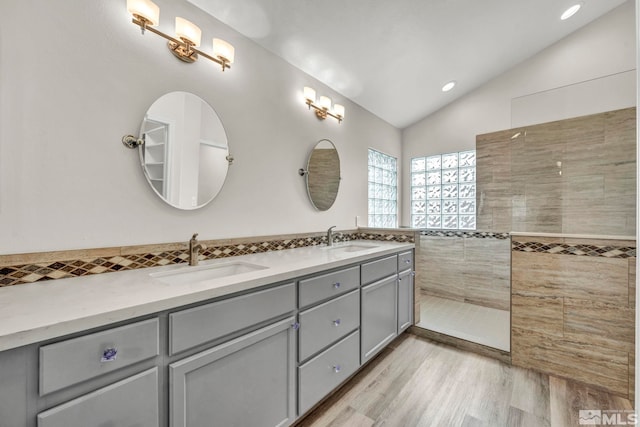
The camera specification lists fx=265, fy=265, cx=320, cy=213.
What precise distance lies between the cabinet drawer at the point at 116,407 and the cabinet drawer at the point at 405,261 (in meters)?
1.98

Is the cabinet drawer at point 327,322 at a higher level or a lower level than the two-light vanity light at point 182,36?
lower

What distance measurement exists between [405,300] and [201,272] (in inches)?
73.3

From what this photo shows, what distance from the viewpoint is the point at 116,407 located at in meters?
0.83

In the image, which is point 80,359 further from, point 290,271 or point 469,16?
point 469,16

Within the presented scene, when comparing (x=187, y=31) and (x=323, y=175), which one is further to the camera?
(x=323, y=175)

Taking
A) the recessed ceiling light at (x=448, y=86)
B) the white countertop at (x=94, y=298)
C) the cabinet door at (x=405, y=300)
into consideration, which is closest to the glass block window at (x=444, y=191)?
the recessed ceiling light at (x=448, y=86)

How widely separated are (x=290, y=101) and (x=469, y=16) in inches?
64.4

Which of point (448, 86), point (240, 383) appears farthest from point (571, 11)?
point (240, 383)

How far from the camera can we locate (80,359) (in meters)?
0.77

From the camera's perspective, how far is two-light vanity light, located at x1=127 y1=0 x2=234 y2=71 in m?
1.31

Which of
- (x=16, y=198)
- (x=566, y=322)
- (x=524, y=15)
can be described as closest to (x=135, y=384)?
(x=16, y=198)

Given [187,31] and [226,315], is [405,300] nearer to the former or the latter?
[226,315]

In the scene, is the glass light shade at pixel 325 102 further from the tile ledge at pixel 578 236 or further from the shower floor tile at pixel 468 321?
the shower floor tile at pixel 468 321

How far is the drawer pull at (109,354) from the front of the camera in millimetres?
806
